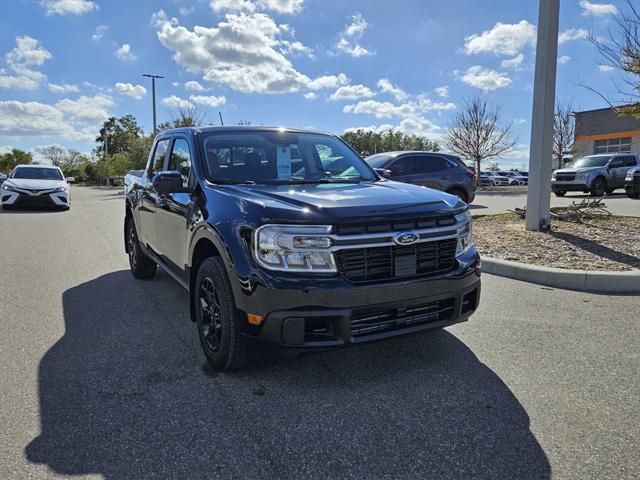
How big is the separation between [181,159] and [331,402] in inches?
105

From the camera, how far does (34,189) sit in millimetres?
15219

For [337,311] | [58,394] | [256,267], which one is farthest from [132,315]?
[337,311]

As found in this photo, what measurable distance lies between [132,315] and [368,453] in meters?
3.08

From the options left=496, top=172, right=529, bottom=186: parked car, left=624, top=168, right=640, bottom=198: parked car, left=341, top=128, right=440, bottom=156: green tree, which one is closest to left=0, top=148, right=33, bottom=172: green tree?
left=341, top=128, right=440, bottom=156: green tree

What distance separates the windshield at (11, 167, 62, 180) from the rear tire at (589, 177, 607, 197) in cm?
2003

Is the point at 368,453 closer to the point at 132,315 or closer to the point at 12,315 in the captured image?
the point at 132,315

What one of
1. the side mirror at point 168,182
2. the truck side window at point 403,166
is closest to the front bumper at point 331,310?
the side mirror at point 168,182

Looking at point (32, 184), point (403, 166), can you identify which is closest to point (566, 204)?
point (403, 166)

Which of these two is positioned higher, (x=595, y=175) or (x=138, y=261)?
(x=595, y=175)

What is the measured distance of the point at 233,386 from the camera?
10.4 ft

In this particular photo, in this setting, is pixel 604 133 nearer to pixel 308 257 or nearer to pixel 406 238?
pixel 406 238

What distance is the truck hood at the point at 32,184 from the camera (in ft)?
49.7

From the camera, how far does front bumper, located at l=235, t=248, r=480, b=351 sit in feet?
9.32

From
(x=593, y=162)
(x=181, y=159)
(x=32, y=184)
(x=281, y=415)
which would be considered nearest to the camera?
(x=281, y=415)
